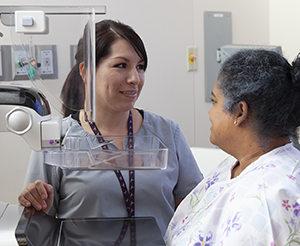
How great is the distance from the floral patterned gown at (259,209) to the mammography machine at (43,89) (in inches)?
6.0

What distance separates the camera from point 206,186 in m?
1.30

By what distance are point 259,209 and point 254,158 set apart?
9.9 inches

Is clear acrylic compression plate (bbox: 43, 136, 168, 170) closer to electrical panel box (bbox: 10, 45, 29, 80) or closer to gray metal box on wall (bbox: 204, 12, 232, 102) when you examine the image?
Result: electrical panel box (bbox: 10, 45, 29, 80)

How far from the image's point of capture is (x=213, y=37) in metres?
2.98

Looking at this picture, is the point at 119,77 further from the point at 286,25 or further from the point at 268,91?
the point at 286,25

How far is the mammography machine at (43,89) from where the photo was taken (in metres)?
0.85

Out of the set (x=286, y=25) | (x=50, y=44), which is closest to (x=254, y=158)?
(x=50, y=44)

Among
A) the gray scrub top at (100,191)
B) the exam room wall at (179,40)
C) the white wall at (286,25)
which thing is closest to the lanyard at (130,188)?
the gray scrub top at (100,191)

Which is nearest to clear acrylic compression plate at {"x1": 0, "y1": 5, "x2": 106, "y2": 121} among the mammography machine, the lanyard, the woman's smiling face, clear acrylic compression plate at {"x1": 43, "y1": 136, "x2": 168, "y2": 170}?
the mammography machine

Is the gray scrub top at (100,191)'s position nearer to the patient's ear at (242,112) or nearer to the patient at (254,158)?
the patient at (254,158)

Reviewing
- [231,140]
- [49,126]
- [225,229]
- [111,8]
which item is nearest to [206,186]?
[231,140]

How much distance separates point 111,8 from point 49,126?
2.07 m

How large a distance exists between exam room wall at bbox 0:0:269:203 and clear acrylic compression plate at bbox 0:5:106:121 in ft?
6.43

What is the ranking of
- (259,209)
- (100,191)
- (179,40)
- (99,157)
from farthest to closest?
(179,40), (100,191), (99,157), (259,209)
